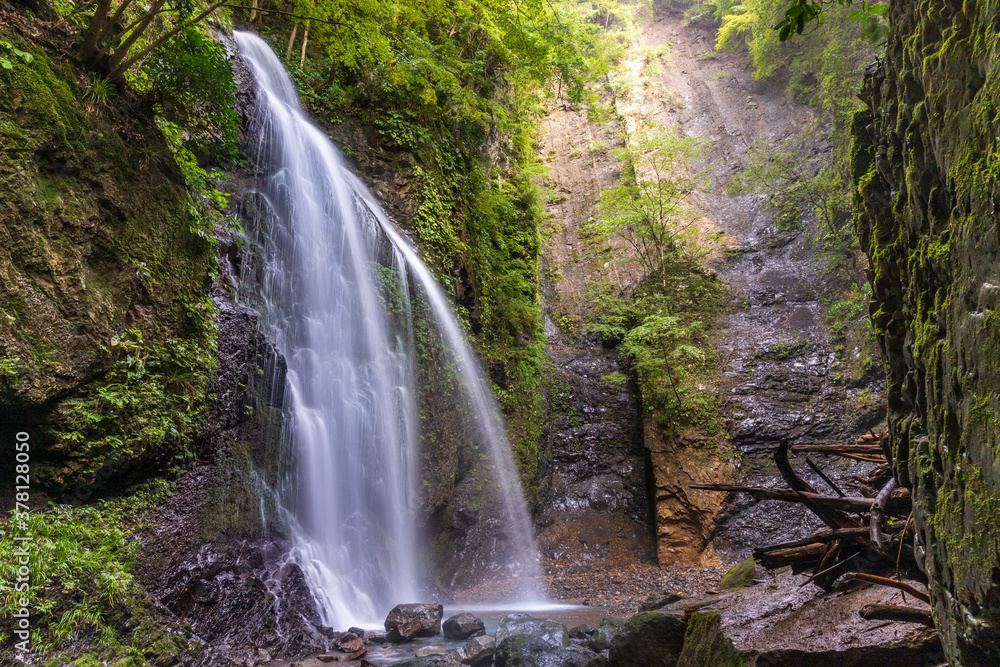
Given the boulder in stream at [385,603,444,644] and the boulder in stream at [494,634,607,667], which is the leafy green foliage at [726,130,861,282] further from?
the boulder in stream at [385,603,444,644]

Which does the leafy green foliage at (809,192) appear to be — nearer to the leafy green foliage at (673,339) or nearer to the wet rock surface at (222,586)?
the leafy green foliage at (673,339)

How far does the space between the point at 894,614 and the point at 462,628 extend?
514cm

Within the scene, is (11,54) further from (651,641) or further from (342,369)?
(651,641)

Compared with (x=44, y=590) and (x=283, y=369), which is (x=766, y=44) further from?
(x=44, y=590)

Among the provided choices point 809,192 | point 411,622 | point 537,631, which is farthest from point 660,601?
point 809,192

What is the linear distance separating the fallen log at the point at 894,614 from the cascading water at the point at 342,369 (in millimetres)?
5647

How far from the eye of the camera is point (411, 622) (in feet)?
20.4

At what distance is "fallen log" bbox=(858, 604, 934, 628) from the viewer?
1970 mm

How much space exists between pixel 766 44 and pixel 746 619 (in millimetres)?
19846

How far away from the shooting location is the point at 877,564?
7.66 ft

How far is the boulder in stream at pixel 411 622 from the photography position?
6035 millimetres

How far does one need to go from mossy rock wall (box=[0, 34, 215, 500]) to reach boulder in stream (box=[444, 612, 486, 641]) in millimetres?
3588

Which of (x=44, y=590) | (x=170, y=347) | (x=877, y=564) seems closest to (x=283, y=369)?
(x=170, y=347)

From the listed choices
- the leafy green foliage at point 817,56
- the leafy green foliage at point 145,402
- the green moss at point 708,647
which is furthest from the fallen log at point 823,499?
the leafy green foliage at point 817,56
